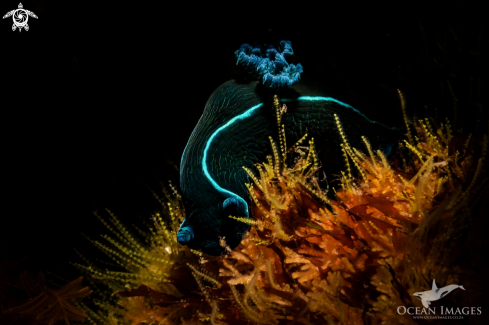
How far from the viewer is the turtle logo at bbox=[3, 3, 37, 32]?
9.78 ft

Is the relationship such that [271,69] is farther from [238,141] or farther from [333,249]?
[333,249]

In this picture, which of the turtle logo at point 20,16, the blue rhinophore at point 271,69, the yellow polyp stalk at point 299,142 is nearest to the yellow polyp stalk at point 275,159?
the yellow polyp stalk at point 299,142

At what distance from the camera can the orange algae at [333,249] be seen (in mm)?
1653

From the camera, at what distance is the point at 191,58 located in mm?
→ 3221

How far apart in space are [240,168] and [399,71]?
209 centimetres

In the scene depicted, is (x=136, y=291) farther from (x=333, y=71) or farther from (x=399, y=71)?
(x=399, y=71)

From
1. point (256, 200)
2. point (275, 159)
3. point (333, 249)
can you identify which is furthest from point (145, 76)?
point (333, 249)

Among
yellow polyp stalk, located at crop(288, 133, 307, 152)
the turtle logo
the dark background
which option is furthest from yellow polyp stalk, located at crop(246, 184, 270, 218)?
the turtle logo

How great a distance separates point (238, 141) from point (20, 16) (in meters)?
2.49

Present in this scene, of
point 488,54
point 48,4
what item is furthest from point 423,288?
point 48,4

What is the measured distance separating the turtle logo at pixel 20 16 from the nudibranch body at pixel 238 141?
198 centimetres

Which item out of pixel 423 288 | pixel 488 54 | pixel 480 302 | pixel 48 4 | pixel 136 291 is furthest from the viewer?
pixel 48 4

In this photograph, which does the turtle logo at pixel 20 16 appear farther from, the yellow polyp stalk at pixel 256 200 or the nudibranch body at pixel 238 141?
the yellow polyp stalk at pixel 256 200

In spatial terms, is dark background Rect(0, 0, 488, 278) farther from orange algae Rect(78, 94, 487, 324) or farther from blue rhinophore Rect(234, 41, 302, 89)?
orange algae Rect(78, 94, 487, 324)
